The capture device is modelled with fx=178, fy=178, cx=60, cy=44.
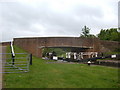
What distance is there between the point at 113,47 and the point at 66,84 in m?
30.5

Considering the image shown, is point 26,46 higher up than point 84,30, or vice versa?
point 84,30

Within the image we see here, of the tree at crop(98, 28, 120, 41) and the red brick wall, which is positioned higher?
the tree at crop(98, 28, 120, 41)

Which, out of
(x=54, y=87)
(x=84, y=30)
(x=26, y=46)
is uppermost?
(x=84, y=30)

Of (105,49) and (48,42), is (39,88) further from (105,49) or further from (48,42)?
(105,49)

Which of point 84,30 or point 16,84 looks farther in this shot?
point 84,30

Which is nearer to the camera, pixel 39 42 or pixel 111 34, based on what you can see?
pixel 39 42

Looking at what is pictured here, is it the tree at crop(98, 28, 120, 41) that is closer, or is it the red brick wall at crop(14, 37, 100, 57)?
the red brick wall at crop(14, 37, 100, 57)

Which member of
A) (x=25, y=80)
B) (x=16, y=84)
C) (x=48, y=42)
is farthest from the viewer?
(x=48, y=42)

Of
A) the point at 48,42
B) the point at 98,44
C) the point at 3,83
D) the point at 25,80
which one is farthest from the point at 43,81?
the point at 98,44

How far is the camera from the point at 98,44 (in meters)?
33.6

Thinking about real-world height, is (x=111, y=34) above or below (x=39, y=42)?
above

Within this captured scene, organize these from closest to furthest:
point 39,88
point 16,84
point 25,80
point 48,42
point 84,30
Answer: point 39,88
point 16,84
point 25,80
point 48,42
point 84,30

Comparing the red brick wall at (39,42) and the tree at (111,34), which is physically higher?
the tree at (111,34)

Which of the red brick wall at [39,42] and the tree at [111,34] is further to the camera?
the tree at [111,34]
